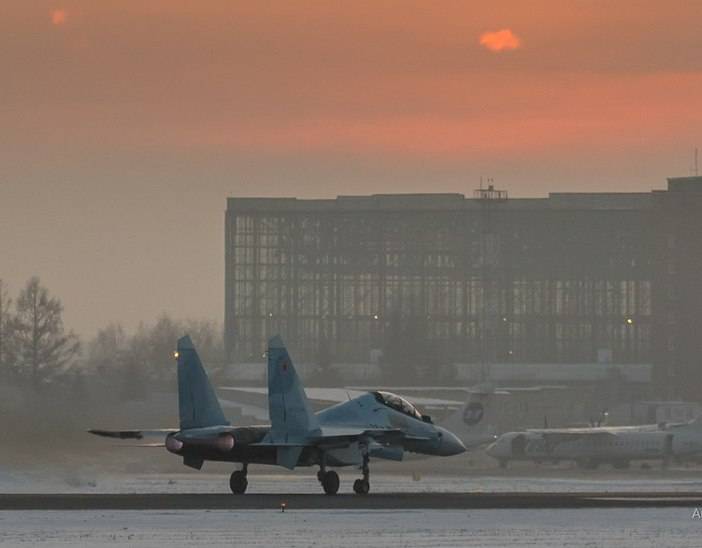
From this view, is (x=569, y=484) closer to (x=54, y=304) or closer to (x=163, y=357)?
(x=54, y=304)

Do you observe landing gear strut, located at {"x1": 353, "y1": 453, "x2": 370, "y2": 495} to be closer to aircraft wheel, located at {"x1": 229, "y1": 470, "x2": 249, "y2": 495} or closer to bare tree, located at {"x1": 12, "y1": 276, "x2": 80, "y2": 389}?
aircraft wheel, located at {"x1": 229, "y1": 470, "x2": 249, "y2": 495}

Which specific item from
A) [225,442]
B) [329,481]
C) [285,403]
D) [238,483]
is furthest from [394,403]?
[225,442]

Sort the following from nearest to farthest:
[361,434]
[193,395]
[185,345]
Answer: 1. [361,434]
2. [193,395]
3. [185,345]


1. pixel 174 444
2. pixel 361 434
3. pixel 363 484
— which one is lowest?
pixel 363 484

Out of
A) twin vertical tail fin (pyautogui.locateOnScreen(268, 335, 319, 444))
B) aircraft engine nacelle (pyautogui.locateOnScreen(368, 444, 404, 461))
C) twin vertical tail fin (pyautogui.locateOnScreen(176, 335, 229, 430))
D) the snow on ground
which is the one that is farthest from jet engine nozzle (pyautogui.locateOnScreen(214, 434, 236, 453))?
the snow on ground

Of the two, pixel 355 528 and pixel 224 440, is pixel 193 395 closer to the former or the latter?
pixel 224 440

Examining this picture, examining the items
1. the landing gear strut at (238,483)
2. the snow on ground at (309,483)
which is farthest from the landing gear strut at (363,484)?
the snow on ground at (309,483)

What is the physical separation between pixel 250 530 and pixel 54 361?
269 feet

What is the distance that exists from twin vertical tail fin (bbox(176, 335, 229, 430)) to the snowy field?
40.9 feet

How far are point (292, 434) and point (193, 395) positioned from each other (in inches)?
149

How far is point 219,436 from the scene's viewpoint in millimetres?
60000

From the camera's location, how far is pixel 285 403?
60.5 metres

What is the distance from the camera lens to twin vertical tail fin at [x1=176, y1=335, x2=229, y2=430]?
6222 cm

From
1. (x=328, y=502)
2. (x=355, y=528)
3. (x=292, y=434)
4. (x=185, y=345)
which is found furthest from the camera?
(x=185, y=345)
